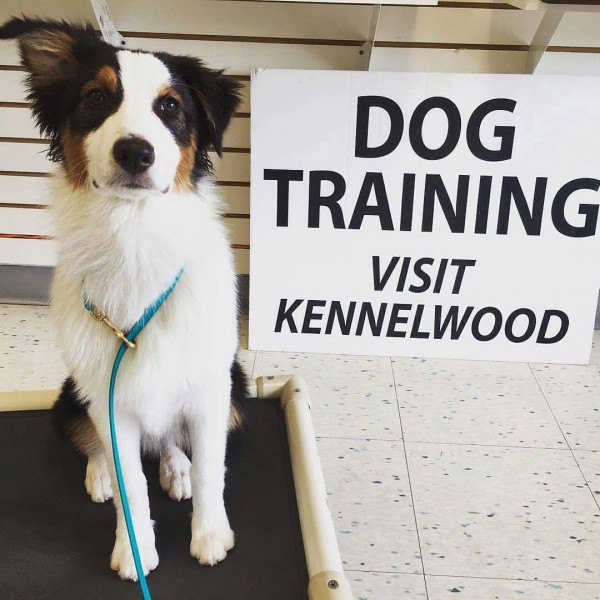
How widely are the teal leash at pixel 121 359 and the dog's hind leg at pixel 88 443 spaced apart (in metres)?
0.25

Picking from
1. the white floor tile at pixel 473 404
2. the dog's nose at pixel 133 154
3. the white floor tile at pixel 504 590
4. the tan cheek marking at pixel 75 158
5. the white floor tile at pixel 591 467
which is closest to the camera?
the dog's nose at pixel 133 154

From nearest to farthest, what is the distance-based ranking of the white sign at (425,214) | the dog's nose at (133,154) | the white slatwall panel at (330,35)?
the dog's nose at (133,154), the white sign at (425,214), the white slatwall panel at (330,35)

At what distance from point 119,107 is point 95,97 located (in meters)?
0.06

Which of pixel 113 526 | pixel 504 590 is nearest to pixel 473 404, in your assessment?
pixel 504 590

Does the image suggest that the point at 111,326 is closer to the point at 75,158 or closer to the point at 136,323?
the point at 136,323

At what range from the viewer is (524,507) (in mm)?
1847

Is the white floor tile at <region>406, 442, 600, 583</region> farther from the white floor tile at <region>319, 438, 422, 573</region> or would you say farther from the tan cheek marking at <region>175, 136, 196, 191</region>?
the tan cheek marking at <region>175, 136, 196, 191</region>

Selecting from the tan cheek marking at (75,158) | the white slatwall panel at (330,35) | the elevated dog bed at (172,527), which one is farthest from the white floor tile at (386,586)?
the white slatwall panel at (330,35)

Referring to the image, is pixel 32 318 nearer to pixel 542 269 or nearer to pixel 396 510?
pixel 396 510

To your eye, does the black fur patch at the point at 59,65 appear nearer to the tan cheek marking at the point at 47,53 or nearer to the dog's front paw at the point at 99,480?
the tan cheek marking at the point at 47,53

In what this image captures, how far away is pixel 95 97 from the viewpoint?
124cm

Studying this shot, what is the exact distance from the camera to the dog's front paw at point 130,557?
1380mm

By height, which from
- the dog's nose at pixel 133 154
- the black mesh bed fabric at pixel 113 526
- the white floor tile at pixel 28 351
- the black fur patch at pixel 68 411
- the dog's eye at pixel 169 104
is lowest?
the white floor tile at pixel 28 351

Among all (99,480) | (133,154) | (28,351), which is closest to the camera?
(133,154)
